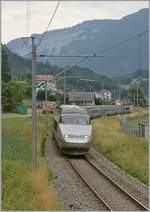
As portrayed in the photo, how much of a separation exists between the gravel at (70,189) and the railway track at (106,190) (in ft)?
0.67

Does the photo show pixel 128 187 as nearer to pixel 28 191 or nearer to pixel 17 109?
pixel 28 191

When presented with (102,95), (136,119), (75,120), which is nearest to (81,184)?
(75,120)

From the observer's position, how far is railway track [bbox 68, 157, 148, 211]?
14805 millimetres

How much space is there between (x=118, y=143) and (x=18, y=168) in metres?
15.2

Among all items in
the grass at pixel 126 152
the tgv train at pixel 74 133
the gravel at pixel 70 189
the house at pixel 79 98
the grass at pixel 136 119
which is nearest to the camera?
the gravel at pixel 70 189

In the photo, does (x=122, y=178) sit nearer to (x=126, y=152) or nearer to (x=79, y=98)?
(x=126, y=152)

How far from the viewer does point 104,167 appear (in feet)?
77.9

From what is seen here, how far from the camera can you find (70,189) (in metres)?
17.6

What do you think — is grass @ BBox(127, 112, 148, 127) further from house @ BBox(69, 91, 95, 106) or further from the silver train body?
house @ BBox(69, 91, 95, 106)

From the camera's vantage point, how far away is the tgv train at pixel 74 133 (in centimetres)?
2562

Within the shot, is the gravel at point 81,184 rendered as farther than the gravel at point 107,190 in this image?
Yes

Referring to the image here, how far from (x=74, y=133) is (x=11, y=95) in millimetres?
50088

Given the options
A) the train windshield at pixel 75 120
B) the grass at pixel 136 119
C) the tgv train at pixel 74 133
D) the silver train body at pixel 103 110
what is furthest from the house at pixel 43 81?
the grass at pixel 136 119

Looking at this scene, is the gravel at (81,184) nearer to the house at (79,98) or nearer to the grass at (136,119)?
the house at (79,98)
